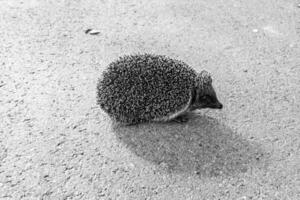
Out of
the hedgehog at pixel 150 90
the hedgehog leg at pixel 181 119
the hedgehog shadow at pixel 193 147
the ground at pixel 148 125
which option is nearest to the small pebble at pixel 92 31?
the ground at pixel 148 125

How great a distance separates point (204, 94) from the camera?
4.50 m

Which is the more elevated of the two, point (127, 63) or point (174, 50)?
point (127, 63)

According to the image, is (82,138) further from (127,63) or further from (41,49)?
(41,49)

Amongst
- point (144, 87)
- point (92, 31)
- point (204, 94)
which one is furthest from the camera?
point (92, 31)

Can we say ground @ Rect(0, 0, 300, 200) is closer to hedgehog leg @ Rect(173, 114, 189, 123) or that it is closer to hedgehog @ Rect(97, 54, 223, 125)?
hedgehog leg @ Rect(173, 114, 189, 123)

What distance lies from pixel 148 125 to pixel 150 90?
1.60 feet

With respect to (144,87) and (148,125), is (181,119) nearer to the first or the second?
(148,125)

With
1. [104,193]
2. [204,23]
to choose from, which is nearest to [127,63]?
[104,193]

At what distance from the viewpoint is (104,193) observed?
12.7 ft

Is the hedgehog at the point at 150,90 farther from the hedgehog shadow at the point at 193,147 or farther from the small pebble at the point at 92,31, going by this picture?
the small pebble at the point at 92,31

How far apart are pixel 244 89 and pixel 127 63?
6.01 feet

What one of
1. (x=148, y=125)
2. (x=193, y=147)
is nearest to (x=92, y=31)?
(x=148, y=125)

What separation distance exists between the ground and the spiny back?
0.27 metres

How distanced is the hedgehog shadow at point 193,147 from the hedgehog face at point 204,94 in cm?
28
